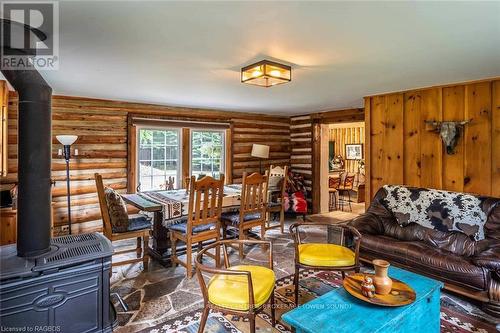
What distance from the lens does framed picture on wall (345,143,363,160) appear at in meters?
9.48

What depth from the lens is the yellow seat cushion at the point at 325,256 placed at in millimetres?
2691

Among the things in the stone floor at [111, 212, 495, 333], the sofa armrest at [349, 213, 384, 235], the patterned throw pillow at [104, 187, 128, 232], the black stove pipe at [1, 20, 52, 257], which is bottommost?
the stone floor at [111, 212, 495, 333]

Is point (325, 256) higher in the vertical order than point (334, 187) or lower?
lower

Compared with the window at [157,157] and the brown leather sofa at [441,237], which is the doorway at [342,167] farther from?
the window at [157,157]

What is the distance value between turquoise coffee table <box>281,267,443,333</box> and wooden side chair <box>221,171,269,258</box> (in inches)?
76.3

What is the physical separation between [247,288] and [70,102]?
4197 millimetres

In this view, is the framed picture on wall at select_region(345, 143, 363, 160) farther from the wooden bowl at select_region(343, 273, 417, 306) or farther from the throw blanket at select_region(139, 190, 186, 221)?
the wooden bowl at select_region(343, 273, 417, 306)

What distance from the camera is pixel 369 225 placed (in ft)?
12.0

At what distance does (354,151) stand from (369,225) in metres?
6.45

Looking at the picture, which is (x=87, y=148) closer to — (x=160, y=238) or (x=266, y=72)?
(x=160, y=238)

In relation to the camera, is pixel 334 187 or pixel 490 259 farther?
pixel 334 187

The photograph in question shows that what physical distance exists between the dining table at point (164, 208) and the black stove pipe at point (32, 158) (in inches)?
54.7

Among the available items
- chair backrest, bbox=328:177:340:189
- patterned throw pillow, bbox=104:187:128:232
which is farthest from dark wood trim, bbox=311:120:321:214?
patterned throw pillow, bbox=104:187:128:232

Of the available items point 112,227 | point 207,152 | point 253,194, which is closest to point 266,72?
point 253,194
